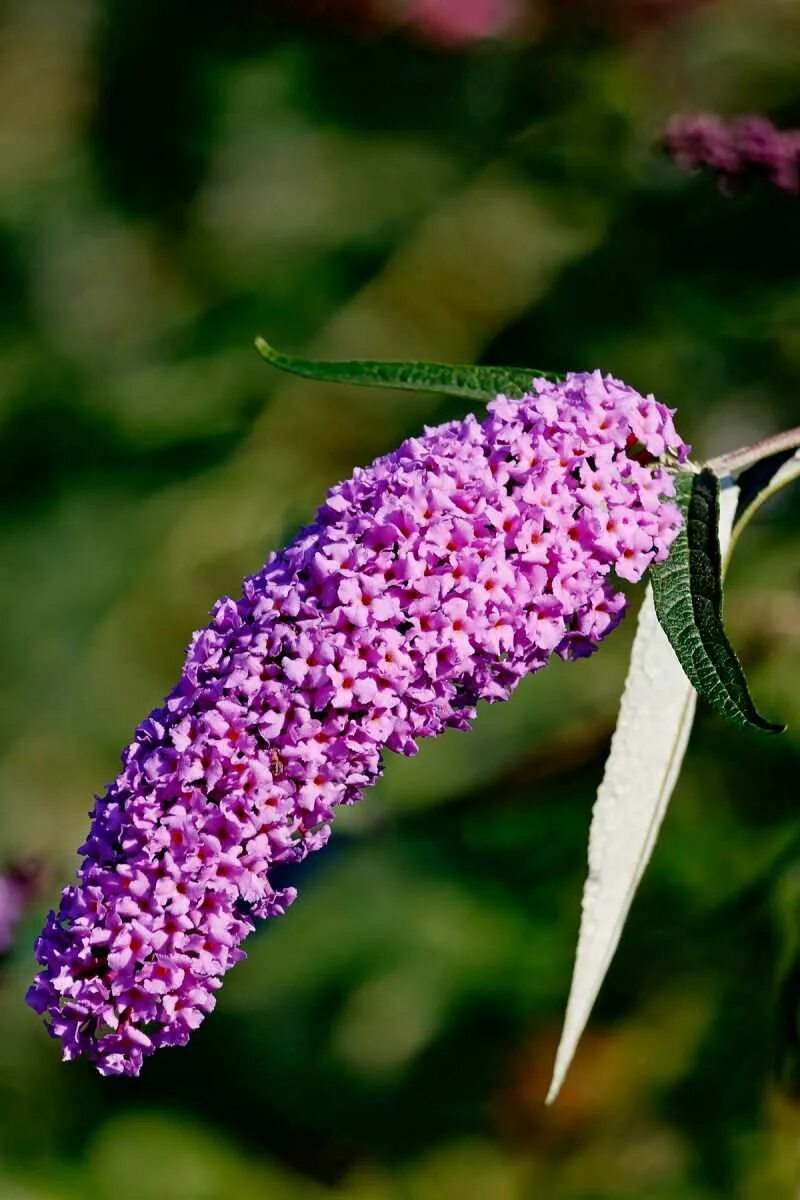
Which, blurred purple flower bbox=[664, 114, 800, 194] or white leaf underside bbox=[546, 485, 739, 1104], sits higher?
blurred purple flower bbox=[664, 114, 800, 194]

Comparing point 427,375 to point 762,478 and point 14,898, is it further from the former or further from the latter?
point 14,898

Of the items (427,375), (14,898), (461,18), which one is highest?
(461,18)

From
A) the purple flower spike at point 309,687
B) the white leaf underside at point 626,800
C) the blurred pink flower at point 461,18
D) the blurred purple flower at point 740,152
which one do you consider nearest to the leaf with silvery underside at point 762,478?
the white leaf underside at point 626,800

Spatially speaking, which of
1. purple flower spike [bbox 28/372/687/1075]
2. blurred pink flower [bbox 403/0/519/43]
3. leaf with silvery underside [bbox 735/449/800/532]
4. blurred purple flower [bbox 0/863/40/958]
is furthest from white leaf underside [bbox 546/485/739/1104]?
blurred pink flower [bbox 403/0/519/43]

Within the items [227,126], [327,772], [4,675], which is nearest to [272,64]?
[227,126]

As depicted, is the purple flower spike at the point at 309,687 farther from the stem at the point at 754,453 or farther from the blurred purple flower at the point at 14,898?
the blurred purple flower at the point at 14,898

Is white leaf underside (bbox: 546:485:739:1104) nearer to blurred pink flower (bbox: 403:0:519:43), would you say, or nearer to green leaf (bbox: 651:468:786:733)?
green leaf (bbox: 651:468:786:733)

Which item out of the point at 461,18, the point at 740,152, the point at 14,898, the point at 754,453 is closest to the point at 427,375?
the point at 754,453
